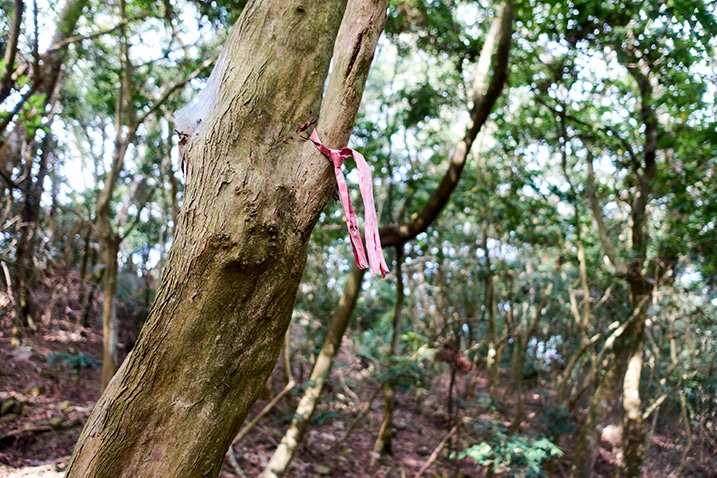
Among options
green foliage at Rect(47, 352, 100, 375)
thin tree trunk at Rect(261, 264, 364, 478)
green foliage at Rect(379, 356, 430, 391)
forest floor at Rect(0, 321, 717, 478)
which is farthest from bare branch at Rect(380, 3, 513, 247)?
green foliage at Rect(47, 352, 100, 375)

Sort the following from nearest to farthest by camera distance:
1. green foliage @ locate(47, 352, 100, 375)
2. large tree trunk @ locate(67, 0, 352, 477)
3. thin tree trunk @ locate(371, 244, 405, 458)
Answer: large tree trunk @ locate(67, 0, 352, 477), green foliage @ locate(47, 352, 100, 375), thin tree trunk @ locate(371, 244, 405, 458)

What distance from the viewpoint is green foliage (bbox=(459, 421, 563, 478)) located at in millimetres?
4414

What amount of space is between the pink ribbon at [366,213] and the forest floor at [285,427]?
3.57 m

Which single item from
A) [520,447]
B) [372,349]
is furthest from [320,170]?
[372,349]

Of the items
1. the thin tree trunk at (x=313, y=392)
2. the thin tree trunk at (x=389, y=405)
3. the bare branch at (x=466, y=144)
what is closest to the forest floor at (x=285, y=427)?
the thin tree trunk at (x=389, y=405)

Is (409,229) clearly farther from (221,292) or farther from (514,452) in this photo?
(221,292)

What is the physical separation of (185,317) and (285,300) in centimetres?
28

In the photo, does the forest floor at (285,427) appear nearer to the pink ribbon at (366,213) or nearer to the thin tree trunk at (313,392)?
the thin tree trunk at (313,392)

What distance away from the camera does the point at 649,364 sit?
1096cm

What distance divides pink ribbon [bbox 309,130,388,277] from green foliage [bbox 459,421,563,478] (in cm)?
344

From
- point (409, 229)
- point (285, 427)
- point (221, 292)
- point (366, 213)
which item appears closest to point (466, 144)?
point (409, 229)

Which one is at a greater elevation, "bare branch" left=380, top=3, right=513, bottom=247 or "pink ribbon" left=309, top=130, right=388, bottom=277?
"bare branch" left=380, top=3, right=513, bottom=247

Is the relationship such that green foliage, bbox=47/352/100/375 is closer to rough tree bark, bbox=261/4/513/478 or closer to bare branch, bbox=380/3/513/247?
rough tree bark, bbox=261/4/513/478

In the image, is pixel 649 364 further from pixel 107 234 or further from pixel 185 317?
pixel 185 317
